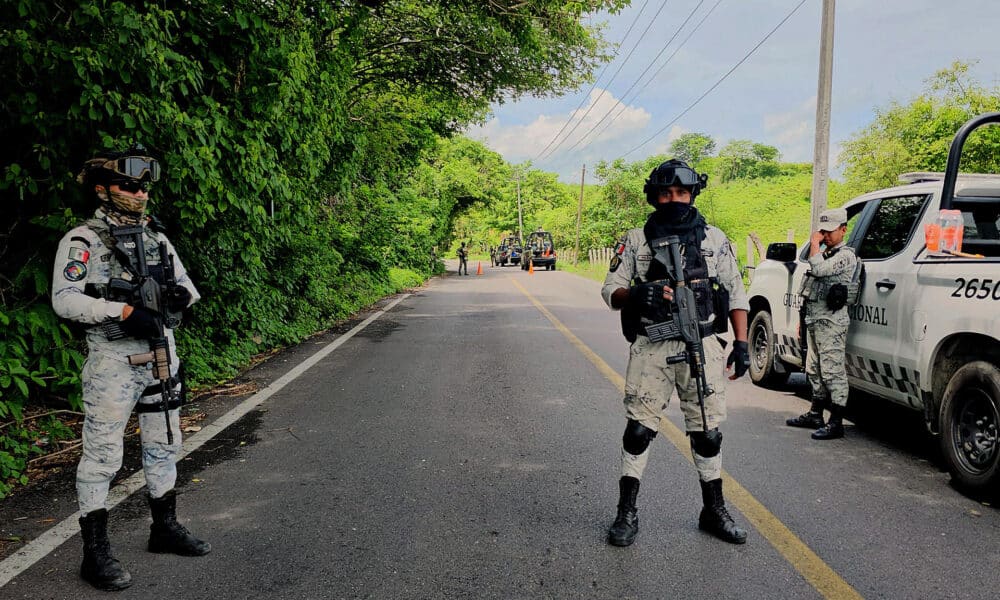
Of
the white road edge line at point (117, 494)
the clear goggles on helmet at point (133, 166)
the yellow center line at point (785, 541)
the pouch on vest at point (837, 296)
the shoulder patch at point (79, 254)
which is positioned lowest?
the yellow center line at point (785, 541)

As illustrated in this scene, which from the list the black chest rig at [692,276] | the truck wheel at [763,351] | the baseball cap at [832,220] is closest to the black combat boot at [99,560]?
the black chest rig at [692,276]

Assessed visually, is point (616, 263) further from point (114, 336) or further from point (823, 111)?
point (823, 111)

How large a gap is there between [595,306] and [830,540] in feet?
41.3

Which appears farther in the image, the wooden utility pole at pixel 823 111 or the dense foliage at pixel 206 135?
the wooden utility pole at pixel 823 111

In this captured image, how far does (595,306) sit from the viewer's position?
52.4ft

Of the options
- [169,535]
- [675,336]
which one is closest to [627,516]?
[675,336]

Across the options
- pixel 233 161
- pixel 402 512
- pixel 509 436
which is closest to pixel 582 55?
pixel 233 161

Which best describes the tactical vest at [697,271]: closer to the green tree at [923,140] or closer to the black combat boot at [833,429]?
the black combat boot at [833,429]

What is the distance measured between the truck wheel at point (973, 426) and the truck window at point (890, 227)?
1318 mm

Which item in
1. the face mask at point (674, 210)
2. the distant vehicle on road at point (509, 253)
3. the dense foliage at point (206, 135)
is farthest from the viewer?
the distant vehicle on road at point (509, 253)

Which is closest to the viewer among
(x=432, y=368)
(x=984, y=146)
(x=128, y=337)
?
(x=128, y=337)

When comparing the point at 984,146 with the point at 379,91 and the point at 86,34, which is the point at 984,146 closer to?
the point at 379,91

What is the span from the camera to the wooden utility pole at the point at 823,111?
12.0 m

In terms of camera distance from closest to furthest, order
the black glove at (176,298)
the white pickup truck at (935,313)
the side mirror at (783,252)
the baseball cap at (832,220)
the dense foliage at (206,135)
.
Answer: the black glove at (176,298) < the white pickup truck at (935,313) < the dense foliage at (206,135) < the baseball cap at (832,220) < the side mirror at (783,252)
